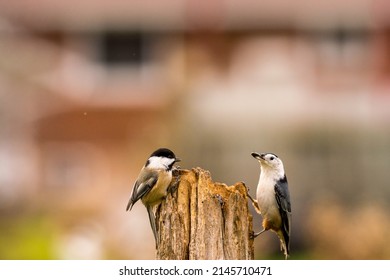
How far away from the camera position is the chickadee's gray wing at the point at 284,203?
6.89ft

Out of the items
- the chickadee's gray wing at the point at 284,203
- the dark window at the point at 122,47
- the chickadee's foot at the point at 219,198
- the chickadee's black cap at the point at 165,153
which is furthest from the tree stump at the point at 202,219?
the dark window at the point at 122,47

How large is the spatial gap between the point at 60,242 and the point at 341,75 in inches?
117

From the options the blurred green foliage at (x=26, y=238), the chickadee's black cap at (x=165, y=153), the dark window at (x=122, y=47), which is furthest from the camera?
the dark window at (x=122, y=47)

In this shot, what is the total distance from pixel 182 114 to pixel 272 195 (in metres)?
2.48

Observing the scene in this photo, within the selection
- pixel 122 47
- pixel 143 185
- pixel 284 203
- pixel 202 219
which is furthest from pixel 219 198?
pixel 122 47

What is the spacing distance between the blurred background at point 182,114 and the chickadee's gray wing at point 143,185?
0.79 feet

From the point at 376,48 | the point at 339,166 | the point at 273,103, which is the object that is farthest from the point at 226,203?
the point at 376,48

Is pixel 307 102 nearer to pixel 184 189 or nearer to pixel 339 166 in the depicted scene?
pixel 339 166

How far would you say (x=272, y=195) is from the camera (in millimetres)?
2100

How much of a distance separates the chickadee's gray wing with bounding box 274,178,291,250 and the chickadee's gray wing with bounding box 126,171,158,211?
0.27 meters

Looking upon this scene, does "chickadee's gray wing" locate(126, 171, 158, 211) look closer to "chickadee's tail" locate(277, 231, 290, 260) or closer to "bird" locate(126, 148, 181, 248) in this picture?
"bird" locate(126, 148, 181, 248)

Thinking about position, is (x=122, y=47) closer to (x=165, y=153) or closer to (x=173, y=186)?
(x=165, y=153)

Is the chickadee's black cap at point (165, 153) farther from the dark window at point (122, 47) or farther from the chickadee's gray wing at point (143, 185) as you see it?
the dark window at point (122, 47)

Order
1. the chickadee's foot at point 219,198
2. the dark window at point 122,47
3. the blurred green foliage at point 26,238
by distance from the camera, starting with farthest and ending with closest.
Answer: the dark window at point 122,47, the blurred green foliage at point 26,238, the chickadee's foot at point 219,198
